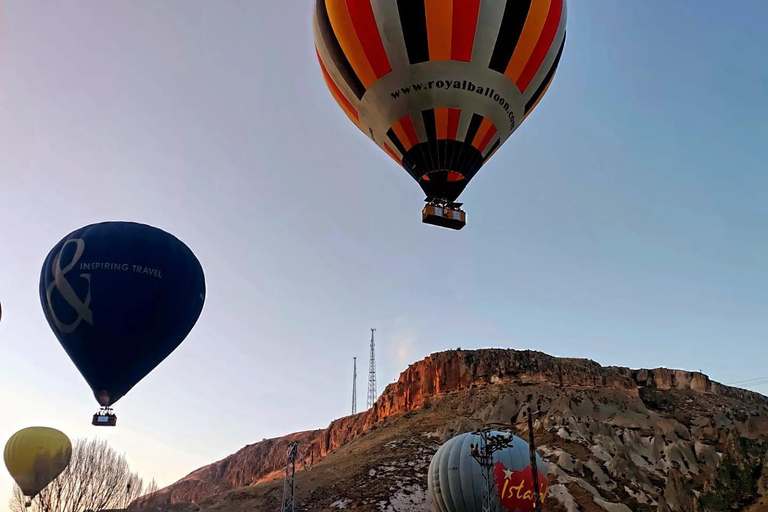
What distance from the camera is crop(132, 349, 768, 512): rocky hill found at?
47406 mm

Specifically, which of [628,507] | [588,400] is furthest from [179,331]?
[588,400]

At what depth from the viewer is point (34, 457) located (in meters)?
29.7

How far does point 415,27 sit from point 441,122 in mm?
2550

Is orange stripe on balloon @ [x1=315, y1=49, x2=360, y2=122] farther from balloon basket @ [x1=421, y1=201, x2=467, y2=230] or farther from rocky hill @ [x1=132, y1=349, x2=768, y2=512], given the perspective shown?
rocky hill @ [x1=132, y1=349, x2=768, y2=512]

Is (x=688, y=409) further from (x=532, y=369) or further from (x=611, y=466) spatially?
(x=611, y=466)

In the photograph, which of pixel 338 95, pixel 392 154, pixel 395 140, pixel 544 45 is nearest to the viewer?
pixel 544 45

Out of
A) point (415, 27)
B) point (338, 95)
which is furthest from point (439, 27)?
point (338, 95)

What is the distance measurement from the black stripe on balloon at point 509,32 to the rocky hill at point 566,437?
24.4 m

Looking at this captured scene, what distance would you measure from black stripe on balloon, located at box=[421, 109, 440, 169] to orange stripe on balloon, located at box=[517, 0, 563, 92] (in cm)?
268

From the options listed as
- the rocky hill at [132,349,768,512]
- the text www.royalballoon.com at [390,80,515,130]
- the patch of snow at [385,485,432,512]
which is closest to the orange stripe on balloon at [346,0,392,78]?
the text www.royalballoon.com at [390,80,515,130]

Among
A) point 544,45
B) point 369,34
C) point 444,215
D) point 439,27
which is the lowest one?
point 444,215

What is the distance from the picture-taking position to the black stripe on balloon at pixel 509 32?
15.5 metres

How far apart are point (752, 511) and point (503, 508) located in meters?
12.8

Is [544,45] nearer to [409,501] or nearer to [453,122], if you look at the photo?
[453,122]
